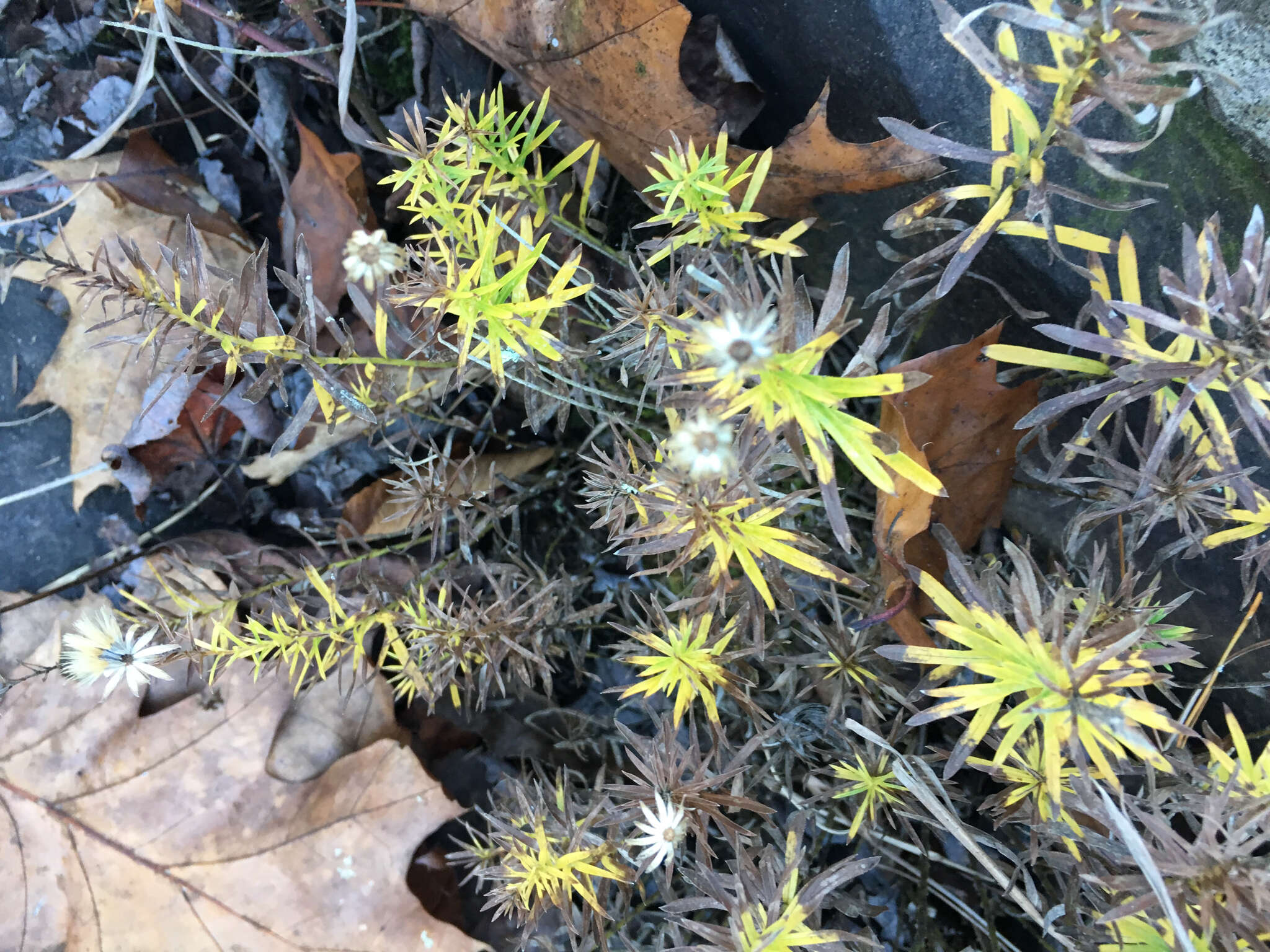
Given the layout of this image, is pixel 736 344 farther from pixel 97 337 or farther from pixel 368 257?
pixel 97 337

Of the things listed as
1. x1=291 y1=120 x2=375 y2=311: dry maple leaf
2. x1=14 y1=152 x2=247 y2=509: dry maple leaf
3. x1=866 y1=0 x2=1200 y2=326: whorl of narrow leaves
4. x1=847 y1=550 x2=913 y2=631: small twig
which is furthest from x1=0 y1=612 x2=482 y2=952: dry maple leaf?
x1=866 y1=0 x2=1200 y2=326: whorl of narrow leaves

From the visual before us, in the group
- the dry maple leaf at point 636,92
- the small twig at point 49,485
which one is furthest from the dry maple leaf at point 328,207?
the small twig at point 49,485

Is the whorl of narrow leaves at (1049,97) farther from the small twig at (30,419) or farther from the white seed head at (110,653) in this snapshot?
the small twig at (30,419)

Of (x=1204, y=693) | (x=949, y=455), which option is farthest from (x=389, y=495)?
(x=1204, y=693)

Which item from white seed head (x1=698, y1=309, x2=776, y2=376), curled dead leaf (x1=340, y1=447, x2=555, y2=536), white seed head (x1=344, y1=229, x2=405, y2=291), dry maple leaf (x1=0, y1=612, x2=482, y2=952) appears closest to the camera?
white seed head (x1=698, y1=309, x2=776, y2=376)

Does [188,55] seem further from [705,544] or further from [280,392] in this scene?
[705,544]

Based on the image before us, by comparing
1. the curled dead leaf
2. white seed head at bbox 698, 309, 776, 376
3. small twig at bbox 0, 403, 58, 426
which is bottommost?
the curled dead leaf

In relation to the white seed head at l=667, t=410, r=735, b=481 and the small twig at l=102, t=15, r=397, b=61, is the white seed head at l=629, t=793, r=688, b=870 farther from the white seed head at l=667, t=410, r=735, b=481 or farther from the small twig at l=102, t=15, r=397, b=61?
the small twig at l=102, t=15, r=397, b=61
